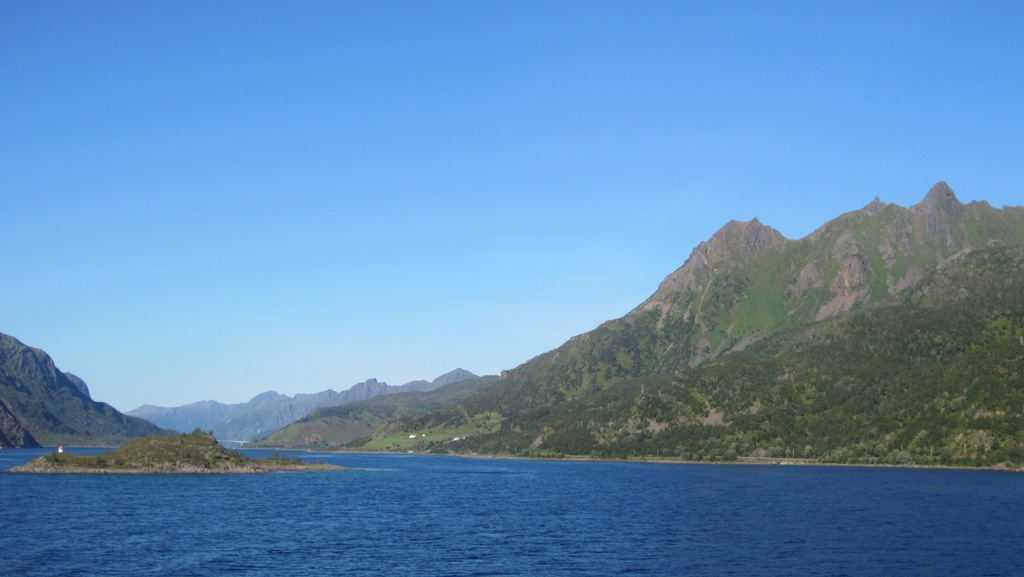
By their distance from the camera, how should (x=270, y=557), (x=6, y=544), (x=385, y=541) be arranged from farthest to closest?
(x=385, y=541), (x=6, y=544), (x=270, y=557)

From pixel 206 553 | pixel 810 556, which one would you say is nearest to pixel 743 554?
pixel 810 556

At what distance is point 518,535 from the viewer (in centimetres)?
12950

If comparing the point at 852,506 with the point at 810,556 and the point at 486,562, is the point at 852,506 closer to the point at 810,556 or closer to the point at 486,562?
the point at 810,556

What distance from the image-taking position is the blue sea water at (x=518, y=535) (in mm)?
101188

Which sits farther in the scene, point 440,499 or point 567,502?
point 440,499

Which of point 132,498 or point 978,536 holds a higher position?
point 132,498

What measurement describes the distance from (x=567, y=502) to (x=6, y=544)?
106727mm

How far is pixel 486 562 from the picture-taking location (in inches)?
4124

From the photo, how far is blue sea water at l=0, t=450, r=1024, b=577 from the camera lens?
332 feet

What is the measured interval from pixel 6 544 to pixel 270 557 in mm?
38994

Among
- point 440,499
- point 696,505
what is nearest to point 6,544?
point 440,499

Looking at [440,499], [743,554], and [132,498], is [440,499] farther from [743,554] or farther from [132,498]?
[743,554]

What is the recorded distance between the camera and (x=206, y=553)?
110375mm

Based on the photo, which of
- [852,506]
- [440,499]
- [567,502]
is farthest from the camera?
[440,499]
